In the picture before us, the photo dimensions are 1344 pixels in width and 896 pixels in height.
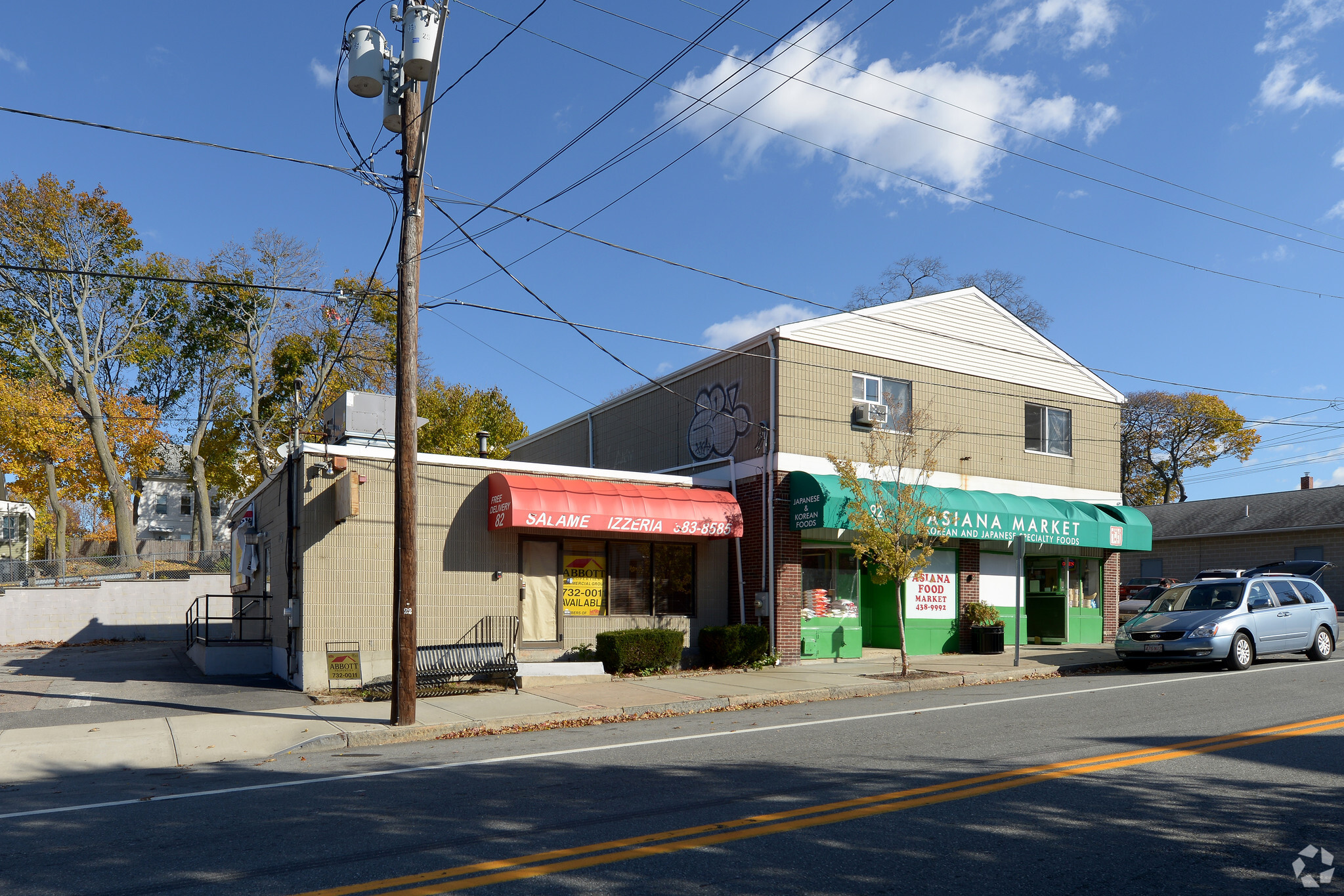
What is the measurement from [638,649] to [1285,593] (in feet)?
39.6

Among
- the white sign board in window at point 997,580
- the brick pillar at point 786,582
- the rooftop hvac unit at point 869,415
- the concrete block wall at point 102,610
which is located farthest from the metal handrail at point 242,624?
the white sign board in window at point 997,580

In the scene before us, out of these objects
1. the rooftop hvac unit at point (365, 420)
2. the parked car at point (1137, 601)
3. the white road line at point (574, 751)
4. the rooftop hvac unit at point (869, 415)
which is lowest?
the parked car at point (1137, 601)

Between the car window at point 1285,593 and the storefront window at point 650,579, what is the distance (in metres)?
10.8

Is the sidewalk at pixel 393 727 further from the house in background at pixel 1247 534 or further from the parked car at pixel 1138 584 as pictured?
the house in background at pixel 1247 534

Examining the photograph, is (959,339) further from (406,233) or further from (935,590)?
(406,233)

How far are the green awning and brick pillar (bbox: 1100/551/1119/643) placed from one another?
110 cm

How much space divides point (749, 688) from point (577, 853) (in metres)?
9.06

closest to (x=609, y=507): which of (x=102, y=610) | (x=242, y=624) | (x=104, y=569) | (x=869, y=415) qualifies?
(x=869, y=415)

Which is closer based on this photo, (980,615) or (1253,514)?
(980,615)

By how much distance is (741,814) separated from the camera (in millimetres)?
6633

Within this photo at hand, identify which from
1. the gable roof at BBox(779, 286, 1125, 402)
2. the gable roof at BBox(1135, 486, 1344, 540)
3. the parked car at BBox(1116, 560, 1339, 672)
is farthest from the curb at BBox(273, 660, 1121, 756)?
the gable roof at BBox(1135, 486, 1344, 540)

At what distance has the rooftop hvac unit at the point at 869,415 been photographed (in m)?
19.4

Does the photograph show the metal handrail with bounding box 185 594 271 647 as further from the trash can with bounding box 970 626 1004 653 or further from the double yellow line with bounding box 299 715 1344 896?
the trash can with bounding box 970 626 1004 653

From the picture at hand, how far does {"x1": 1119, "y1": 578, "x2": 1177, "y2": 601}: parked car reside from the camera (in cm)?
3484
